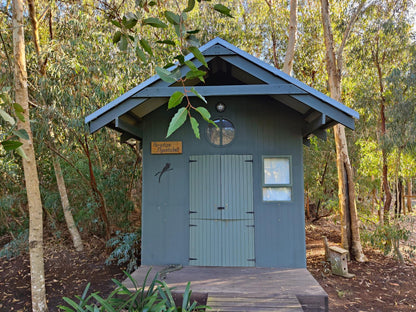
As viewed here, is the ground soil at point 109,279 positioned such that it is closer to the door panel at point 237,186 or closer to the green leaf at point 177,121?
the door panel at point 237,186

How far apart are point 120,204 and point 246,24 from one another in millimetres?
9056

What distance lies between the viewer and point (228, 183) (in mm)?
4902

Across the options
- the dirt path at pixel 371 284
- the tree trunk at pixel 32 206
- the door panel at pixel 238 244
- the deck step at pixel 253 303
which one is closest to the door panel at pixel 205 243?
the door panel at pixel 238 244

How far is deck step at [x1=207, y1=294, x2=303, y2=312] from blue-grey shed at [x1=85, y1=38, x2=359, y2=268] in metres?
1.19

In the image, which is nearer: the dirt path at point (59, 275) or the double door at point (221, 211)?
the double door at point (221, 211)

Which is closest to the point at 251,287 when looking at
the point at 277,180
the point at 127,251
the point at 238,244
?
the point at 238,244

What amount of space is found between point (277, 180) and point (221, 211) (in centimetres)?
108

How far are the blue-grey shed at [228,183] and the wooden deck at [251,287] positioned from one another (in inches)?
11.9

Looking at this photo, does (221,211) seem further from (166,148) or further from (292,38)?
(292,38)

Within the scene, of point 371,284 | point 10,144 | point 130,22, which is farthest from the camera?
point 371,284

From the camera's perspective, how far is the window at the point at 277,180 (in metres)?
4.82

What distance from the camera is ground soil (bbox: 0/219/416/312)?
5.27 m

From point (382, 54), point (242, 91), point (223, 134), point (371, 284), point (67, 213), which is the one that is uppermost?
point (382, 54)

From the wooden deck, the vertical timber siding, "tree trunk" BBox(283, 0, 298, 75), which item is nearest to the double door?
the vertical timber siding
